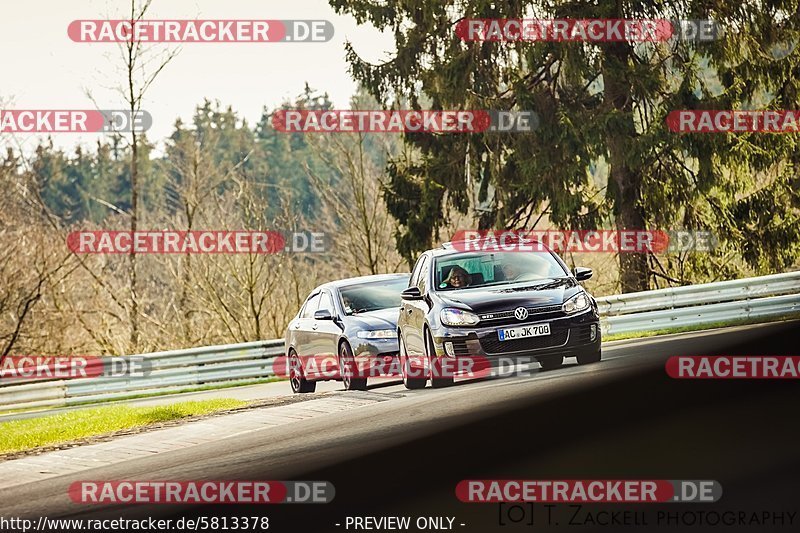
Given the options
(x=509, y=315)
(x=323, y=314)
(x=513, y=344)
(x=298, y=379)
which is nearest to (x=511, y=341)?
(x=513, y=344)

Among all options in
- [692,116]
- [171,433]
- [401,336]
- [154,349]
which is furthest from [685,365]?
[154,349]

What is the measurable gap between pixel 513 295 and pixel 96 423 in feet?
23.3

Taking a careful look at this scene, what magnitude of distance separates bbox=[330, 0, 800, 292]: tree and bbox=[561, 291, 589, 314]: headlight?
1423cm

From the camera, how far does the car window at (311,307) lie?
19.6m

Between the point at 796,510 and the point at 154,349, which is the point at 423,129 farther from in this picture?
the point at 796,510

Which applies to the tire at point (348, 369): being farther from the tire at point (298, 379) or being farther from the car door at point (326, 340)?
the tire at point (298, 379)

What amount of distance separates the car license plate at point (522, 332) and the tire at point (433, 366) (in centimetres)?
102

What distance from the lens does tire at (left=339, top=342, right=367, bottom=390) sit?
17.7 m

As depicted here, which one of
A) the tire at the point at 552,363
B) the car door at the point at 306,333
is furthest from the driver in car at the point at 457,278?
the car door at the point at 306,333

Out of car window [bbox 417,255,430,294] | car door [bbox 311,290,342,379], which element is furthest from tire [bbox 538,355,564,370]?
car door [bbox 311,290,342,379]

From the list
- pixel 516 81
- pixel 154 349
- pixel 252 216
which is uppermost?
pixel 516 81

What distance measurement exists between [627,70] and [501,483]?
2219cm

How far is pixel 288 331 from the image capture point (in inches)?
811

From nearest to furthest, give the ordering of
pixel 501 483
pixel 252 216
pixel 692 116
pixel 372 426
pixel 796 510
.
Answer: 1. pixel 796 510
2. pixel 501 483
3. pixel 372 426
4. pixel 692 116
5. pixel 252 216
